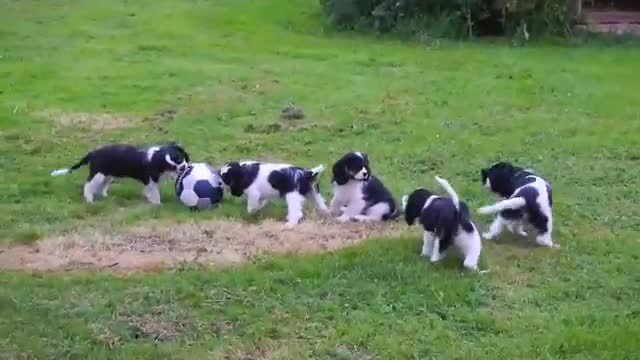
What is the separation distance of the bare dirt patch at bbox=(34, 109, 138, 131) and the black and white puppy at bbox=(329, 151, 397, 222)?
4.07 m

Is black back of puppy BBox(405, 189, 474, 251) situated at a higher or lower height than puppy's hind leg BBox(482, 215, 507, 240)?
higher

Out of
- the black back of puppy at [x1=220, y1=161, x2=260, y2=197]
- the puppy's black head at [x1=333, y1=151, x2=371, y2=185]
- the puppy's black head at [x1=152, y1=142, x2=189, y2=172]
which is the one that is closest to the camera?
the puppy's black head at [x1=333, y1=151, x2=371, y2=185]

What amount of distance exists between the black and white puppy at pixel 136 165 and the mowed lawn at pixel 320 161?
0.18 meters

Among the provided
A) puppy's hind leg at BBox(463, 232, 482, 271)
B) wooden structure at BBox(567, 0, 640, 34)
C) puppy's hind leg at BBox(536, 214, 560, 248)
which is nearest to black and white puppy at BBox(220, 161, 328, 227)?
puppy's hind leg at BBox(463, 232, 482, 271)

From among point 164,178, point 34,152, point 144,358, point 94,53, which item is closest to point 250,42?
point 94,53

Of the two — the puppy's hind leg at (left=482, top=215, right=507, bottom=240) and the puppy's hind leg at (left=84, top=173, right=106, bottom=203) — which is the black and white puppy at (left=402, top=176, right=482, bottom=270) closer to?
the puppy's hind leg at (left=482, top=215, right=507, bottom=240)

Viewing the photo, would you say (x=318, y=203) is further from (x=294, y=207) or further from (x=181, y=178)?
(x=181, y=178)

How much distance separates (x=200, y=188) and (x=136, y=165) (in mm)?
564

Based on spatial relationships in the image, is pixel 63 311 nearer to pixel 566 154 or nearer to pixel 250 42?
pixel 566 154

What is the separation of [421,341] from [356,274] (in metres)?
1.03

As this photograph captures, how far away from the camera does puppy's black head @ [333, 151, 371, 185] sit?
7844 millimetres

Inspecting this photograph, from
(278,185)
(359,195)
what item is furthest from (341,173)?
(278,185)

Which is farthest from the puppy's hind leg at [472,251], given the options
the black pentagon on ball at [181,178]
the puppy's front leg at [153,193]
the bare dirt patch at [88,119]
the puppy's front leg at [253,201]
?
the bare dirt patch at [88,119]

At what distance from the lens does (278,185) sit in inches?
314
